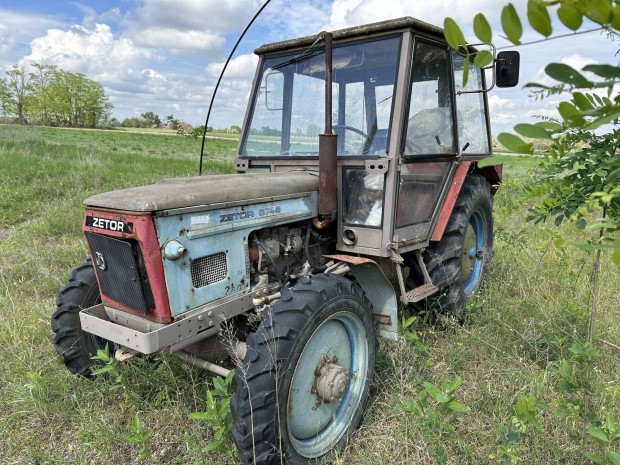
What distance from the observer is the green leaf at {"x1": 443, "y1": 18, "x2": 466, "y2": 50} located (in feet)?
→ 2.30

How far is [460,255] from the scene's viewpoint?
3.60m

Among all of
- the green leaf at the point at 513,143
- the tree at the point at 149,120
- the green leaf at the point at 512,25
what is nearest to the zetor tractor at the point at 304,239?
the green leaf at the point at 513,143

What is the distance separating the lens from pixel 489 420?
2.44 metres

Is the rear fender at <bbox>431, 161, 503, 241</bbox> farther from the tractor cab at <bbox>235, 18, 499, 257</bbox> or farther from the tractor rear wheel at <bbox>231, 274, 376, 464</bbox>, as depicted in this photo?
the tractor rear wheel at <bbox>231, 274, 376, 464</bbox>

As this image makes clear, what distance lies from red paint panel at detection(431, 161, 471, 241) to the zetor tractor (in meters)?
0.01

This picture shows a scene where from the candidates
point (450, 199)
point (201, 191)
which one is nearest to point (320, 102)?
point (450, 199)

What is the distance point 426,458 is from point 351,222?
1.48 m

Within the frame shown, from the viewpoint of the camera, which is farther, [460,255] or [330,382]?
[460,255]

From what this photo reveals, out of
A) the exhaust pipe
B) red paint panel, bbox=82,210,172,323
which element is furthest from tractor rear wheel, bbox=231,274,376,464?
the exhaust pipe

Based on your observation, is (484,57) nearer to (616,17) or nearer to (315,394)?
(616,17)

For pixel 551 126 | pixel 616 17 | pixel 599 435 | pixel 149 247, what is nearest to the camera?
pixel 616 17

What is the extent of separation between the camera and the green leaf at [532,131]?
26.2 inches

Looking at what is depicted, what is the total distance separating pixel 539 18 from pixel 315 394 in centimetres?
221

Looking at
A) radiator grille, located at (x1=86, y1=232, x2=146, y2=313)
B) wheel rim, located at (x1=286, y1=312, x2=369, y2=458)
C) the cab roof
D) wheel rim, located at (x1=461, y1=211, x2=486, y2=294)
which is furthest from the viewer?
wheel rim, located at (x1=461, y1=211, x2=486, y2=294)
